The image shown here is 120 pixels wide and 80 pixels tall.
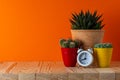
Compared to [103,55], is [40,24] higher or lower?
higher

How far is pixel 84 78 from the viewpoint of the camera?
923mm

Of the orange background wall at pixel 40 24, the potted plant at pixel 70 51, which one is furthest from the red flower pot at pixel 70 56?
the orange background wall at pixel 40 24

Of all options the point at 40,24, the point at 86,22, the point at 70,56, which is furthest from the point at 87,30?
the point at 40,24

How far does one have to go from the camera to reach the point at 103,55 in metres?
1.07

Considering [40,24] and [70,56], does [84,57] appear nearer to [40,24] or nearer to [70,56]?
[70,56]

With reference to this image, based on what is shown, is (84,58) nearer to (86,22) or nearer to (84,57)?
(84,57)

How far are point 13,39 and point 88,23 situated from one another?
16.4 inches

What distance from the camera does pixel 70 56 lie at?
108cm

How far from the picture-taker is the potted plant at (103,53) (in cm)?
107

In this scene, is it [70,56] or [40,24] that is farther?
[40,24]

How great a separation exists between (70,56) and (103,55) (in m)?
0.14

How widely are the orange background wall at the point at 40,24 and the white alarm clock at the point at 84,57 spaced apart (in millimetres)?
277

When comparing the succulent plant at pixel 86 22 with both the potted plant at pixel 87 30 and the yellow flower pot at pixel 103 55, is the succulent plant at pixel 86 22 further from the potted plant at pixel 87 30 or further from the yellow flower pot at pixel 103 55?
the yellow flower pot at pixel 103 55

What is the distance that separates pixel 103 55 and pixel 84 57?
0.08 meters
